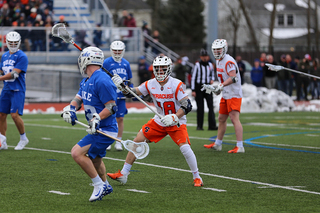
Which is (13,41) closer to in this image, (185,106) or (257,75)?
(185,106)

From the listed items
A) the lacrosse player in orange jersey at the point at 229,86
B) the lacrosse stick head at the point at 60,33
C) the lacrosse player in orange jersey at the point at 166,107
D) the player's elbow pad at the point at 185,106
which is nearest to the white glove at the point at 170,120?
the lacrosse player in orange jersey at the point at 166,107

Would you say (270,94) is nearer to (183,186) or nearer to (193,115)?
(193,115)

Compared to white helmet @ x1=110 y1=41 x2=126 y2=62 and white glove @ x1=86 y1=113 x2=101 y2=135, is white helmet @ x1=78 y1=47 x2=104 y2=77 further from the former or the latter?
white helmet @ x1=110 y1=41 x2=126 y2=62

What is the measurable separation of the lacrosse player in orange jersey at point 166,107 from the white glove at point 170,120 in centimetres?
11

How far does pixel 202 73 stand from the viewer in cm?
→ 1343

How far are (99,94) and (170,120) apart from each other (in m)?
1.02

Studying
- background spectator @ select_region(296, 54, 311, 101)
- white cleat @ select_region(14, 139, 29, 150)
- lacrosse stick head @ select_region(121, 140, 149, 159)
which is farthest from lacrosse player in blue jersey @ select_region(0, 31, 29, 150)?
background spectator @ select_region(296, 54, 311, 101)

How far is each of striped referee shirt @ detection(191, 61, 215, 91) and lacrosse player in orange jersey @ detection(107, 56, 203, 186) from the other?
6.59 metres

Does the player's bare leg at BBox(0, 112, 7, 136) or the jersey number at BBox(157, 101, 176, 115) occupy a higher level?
the jersey number at BBox(157, 101, 176, 115)

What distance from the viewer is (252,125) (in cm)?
1533

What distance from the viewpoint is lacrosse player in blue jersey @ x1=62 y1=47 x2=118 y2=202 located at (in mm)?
5742

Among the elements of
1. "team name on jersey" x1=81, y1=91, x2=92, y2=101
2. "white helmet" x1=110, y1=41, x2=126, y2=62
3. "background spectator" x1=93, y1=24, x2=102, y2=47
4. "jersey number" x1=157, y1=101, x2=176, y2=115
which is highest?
"background spectator" x1=93, y1=24, x2=102, y2=47

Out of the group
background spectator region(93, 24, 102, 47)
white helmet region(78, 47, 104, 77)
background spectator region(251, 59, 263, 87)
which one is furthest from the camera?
background spectator region(251, 59, 263, 87)

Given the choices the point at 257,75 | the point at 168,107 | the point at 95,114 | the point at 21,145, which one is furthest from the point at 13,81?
the point at 257,75
